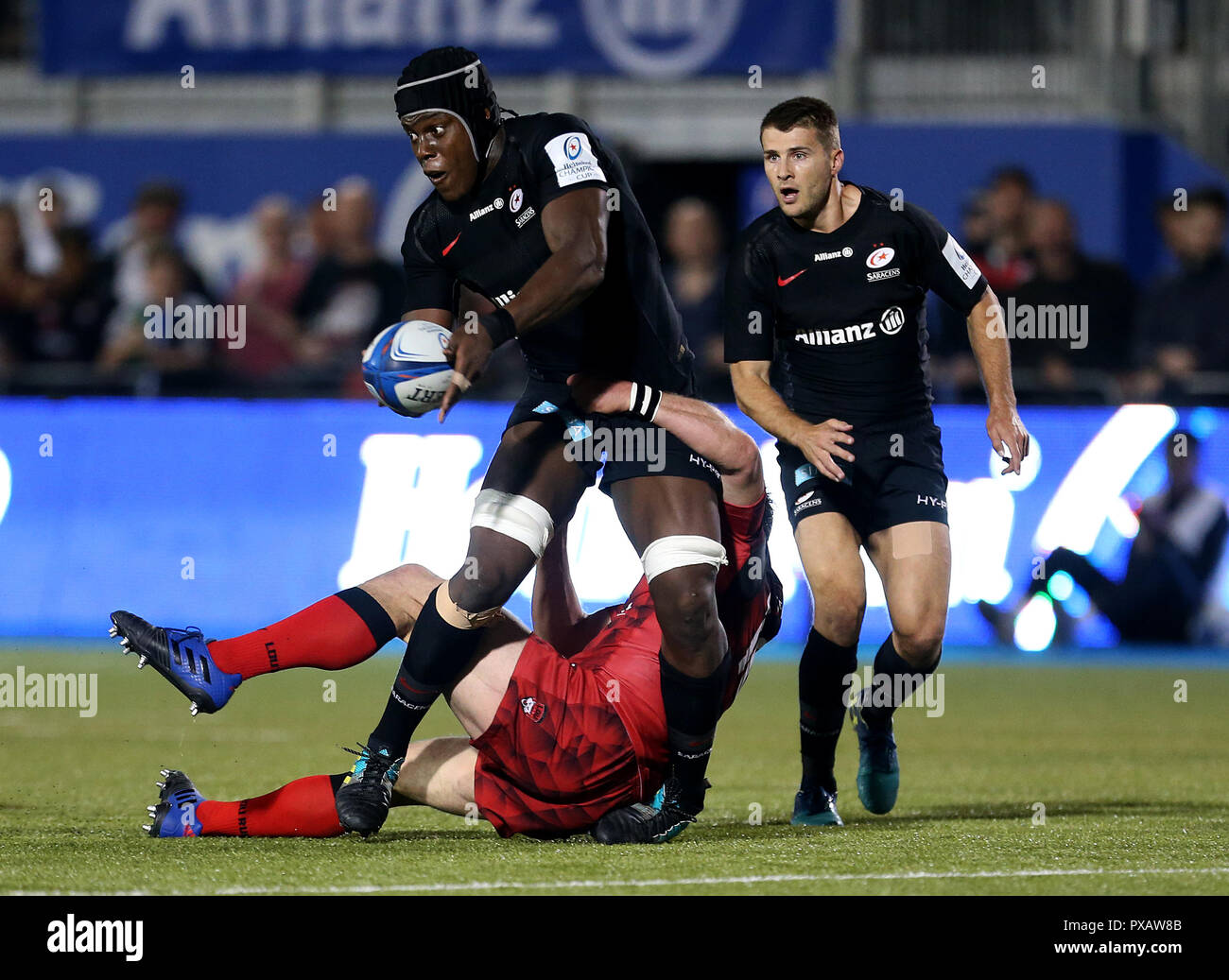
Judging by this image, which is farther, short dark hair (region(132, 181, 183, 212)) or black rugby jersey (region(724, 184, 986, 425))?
short dark hair (region(132, 181, 183, 212))

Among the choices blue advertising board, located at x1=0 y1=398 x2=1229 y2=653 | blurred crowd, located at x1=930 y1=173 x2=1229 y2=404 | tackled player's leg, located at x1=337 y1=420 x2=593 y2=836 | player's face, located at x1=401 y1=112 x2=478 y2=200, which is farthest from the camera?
→ blurred crowd, located at x1=930 y1=173 x2=1229 y2=404

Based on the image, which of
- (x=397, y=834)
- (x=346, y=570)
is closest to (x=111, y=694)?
(x=346, y=570)

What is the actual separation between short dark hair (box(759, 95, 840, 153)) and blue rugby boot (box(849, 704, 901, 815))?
1.96 meters

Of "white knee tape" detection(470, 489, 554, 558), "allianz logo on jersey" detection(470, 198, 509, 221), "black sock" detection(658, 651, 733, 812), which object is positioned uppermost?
"allianz logo on jersey" detection(470, 198, 509, 221)

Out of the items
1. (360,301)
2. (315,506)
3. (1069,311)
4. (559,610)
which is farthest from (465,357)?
(360,301)

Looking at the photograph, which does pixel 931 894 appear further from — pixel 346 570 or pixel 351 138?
pixel 351 138

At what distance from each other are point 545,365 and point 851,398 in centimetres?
119

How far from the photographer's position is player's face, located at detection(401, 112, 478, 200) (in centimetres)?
586

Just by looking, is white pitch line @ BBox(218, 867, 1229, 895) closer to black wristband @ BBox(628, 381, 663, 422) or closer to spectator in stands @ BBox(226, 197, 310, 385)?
black wristband @ BBox(628, 381, 663, 422)

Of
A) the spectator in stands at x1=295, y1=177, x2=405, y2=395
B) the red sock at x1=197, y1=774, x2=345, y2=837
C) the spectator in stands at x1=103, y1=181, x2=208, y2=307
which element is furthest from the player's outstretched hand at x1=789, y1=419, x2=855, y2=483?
the spectator in stands at x1=103, y1=181, x2=208, y2=307

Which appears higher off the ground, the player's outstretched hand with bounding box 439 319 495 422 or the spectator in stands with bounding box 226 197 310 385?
the spectator in stands with bounding box 226 197 310 385

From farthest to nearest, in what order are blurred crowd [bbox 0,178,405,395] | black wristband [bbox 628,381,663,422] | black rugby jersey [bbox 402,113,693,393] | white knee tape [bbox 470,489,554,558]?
blurred crowd [bbox 0,178,405,395], black rugby jersey [bbox 402,113,693,393], black wristband [bbox 628,381,663,422], white knee tape [bbox 470,489,554,558]

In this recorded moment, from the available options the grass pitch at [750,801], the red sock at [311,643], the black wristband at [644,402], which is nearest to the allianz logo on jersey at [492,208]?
the black wristband at [644,402]

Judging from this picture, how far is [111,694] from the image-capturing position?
33.6 ft
